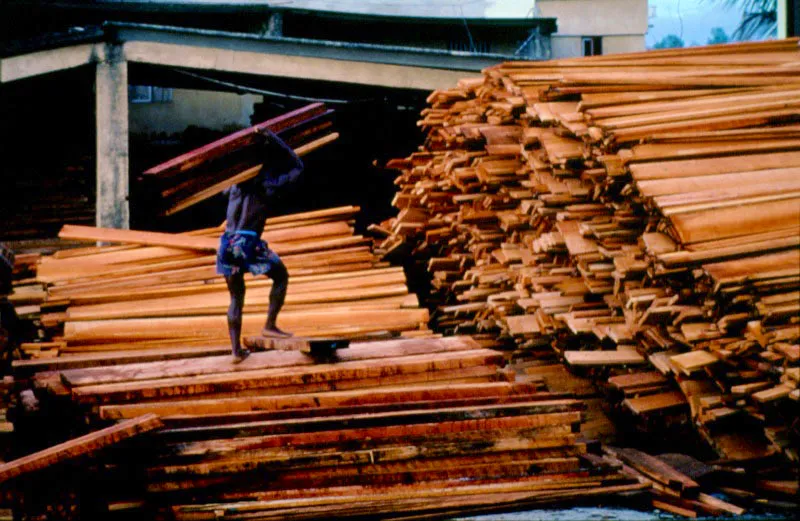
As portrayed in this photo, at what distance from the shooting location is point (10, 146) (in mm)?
16703

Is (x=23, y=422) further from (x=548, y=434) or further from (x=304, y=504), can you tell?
(x=548, y=434)

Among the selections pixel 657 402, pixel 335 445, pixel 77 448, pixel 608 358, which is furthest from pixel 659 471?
pixel 77 448

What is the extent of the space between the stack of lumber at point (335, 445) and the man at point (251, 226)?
0.70 metres

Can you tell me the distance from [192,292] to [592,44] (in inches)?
787

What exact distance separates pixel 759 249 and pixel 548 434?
1.91m

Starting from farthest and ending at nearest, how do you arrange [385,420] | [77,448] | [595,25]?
1. [595,25]
2. [385,420]
3. [77,448]

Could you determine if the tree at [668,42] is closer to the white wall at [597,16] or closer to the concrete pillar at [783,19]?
the white wall at [597,16]

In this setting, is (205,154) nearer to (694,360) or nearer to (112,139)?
(694,360)

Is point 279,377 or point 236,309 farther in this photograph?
point 236,309

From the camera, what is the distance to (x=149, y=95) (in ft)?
70.5

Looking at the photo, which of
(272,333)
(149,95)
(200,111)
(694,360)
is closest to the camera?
(694,360)

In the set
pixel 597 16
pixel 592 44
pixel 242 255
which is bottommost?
pixel 242 255

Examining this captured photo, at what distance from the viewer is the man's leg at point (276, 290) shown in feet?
25.9

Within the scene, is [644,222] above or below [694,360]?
above
